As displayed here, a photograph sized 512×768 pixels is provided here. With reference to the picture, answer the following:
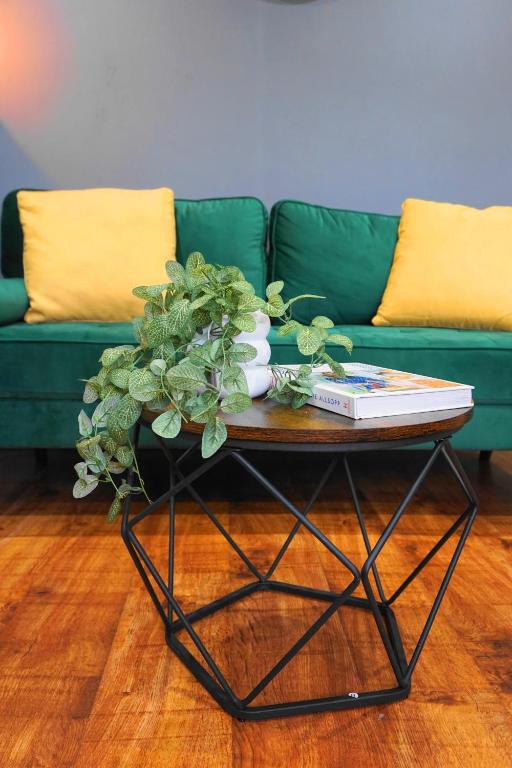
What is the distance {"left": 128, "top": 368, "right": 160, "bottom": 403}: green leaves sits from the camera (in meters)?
0.87

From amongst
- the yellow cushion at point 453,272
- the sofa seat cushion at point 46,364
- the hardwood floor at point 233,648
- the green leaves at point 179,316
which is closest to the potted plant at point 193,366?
the green leaves at point 179,316

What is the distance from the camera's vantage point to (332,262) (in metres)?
2.19

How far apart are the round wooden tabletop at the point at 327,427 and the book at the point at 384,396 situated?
13 mm

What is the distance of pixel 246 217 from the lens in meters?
2.19

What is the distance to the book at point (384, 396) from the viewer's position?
884mm

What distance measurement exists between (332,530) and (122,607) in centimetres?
59

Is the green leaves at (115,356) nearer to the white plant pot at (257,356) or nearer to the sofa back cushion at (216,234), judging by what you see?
the white plant pot at (257,356)

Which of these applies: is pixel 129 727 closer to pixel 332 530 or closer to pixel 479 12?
pixel 332 530

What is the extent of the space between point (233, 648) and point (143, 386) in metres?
0.50

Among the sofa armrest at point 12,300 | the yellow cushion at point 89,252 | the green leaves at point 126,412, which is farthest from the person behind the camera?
the yellow cushion at point 89,252

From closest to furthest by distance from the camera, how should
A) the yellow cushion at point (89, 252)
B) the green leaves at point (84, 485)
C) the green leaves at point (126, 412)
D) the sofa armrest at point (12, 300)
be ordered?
the green leaves at point (126, 412), the green leaves at point (84, 485), the sofa armrest at point (12, 300), the yellow cushion at point (89, 252)

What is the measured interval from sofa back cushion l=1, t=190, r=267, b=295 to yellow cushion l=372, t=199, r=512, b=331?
0.46m

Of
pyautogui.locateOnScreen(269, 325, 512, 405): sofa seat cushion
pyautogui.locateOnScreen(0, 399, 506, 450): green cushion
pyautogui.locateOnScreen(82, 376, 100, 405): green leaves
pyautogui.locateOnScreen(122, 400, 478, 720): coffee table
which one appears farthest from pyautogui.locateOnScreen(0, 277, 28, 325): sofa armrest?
pyautogui.locateOnScreen(122, 400, 478, 720): coffee table

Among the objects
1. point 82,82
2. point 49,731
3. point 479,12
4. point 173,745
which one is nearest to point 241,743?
point 173,745
